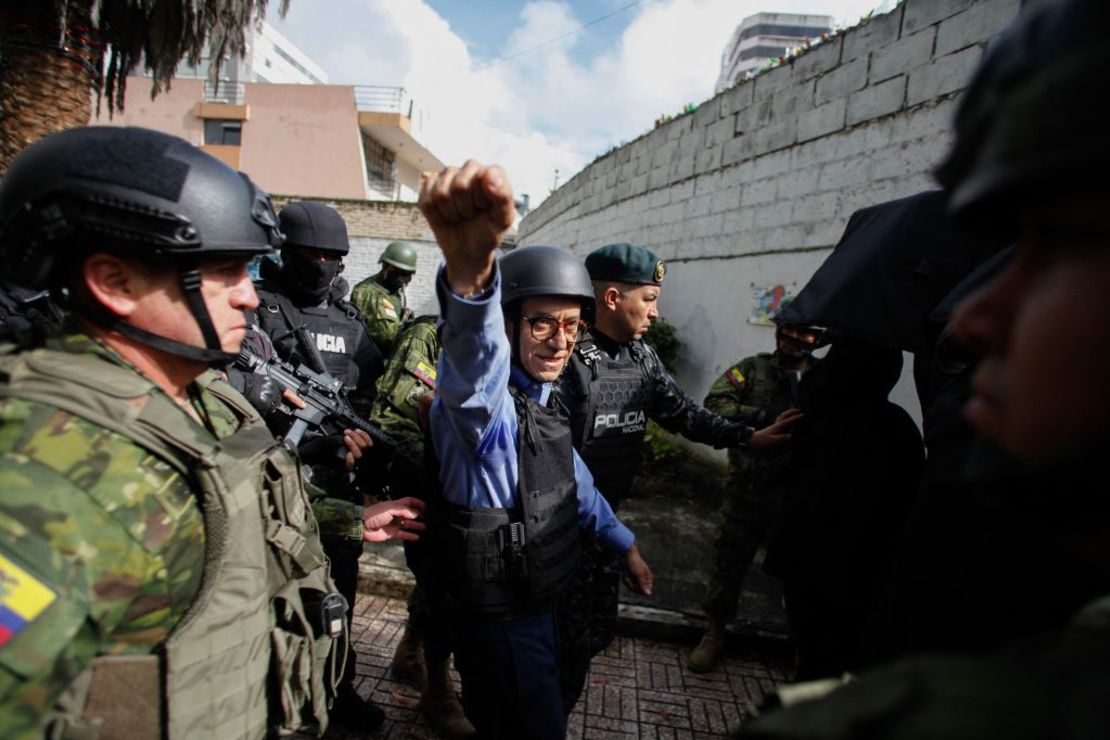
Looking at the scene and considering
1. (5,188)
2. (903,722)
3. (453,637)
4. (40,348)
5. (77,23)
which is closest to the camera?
(903,722)

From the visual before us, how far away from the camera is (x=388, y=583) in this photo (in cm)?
364

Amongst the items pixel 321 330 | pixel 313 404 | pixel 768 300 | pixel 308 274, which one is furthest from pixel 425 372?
pixel 768 300

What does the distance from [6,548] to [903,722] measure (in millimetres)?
1148

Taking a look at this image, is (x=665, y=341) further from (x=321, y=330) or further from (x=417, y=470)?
(x=417, y=470)

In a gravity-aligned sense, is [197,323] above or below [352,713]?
above

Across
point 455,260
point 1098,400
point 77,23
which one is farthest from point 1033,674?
point 77,23

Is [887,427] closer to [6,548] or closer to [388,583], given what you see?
[6,548]

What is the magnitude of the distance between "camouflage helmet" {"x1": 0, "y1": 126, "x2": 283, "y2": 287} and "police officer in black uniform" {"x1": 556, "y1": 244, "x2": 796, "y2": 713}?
1718 millimetres

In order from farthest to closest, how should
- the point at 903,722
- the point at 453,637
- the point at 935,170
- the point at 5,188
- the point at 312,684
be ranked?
the point at 453,637, the point at 312,684, the point at 5,188, the point at 935,170, the point at 903,722

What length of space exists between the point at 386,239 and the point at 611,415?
1213cm

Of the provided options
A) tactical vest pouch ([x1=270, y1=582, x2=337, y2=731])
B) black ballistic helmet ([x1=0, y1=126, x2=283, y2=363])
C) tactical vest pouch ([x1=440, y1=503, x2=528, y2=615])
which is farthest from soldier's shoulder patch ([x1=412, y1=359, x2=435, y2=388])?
black ballistic helmet ([x1=0, y1=126, x2=283, y2=363])

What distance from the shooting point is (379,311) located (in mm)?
5223

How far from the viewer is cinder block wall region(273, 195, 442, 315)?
42.6ft

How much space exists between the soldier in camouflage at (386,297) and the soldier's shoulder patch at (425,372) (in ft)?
5.69
